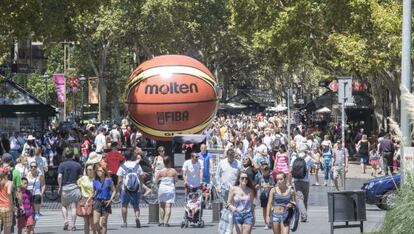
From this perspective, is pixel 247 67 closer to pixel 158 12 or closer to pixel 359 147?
pixel 158 12

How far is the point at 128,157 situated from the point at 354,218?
6561 mm

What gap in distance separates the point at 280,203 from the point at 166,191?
4.95 m

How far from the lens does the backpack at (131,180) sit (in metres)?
20.7

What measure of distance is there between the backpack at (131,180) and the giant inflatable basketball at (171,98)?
368 inches

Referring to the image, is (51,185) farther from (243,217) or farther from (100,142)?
(243,217)

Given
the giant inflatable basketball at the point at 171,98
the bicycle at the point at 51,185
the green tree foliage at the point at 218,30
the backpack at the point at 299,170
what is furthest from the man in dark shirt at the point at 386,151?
the backpack at the point at 299,170

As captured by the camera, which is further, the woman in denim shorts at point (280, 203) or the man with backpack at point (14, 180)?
the man with backpack at point (14, 180)

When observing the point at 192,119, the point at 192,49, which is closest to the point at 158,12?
the point at 192,49

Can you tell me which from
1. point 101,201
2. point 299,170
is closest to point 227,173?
point 299,170

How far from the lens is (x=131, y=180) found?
20.7 m

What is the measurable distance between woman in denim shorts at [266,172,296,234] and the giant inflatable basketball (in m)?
13.8

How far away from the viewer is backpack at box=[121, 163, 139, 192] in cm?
2067

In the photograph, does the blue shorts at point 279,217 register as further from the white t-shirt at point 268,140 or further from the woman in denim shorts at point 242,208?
the white t-shirt at point 268,140

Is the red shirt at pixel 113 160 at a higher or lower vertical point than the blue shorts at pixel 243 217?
higher
